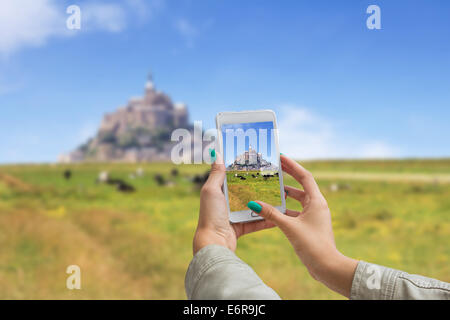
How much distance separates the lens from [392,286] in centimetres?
92

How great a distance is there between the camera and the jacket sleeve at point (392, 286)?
0.88 metres

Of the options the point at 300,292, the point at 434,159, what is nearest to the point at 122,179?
the point at 300,292

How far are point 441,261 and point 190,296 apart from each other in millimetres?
5881

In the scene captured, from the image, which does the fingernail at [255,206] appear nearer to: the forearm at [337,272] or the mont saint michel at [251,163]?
the mont saint michel at [251,163]

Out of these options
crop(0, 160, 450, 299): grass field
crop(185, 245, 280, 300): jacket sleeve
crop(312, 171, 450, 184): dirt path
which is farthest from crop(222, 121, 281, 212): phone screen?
crop(312, 171, 450, 184): dirt path

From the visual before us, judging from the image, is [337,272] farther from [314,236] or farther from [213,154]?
[213,154]

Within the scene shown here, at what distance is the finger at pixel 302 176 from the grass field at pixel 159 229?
3623 mm

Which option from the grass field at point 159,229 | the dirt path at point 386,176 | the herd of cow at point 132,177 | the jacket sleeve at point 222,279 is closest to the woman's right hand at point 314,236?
the jacket sleeve at point 222,279

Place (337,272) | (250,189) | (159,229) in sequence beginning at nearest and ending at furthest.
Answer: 1. (337,272)
2. (250,189)
3. (159,229)

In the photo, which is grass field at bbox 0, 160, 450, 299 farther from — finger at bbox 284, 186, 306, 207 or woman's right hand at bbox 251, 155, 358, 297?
woman's right hand at bbox 251, 155, 358, 297

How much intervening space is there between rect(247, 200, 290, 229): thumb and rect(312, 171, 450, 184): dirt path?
6.74 metres

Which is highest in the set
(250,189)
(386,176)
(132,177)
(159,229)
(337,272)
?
(250,189)

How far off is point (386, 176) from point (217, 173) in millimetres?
7799

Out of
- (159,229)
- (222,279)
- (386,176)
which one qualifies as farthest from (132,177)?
(222,279)
